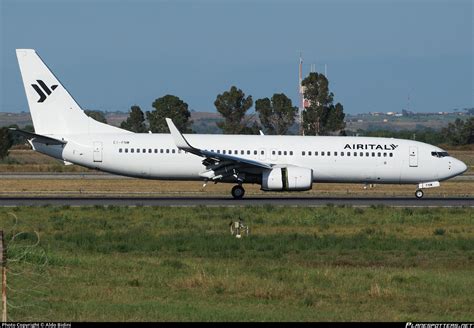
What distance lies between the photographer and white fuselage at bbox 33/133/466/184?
47375 mm

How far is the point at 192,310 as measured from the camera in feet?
58.1

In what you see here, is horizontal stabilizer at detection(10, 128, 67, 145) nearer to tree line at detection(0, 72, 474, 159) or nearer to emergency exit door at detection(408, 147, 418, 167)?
emergency exit door at detection(408, 147, 418, 167)

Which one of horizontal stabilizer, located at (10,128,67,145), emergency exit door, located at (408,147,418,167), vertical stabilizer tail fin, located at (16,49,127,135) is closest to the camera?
horizontal stabilizer, located at (10,128,67,145)

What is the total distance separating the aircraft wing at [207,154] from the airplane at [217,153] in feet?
0.43

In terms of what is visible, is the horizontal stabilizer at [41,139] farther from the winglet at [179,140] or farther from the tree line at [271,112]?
the tree line at [271,112]

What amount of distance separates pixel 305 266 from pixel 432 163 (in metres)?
26.1

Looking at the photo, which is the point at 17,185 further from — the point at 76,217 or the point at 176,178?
the point at 76,217

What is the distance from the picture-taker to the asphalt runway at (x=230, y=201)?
43.2m

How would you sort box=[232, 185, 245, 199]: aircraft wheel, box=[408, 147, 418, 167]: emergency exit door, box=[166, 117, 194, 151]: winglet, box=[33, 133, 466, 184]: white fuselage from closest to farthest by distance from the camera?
box=[166, 117, 194, 151]: winglet < box=[232, 185, 245, 199]: aircraft wheel < box=[33, 133, 466, 184]: white fuselage < box=[408, 147, 418, 167]: emergency exit door

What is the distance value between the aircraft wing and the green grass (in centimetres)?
737

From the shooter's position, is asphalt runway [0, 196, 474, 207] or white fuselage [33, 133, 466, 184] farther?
white fuselage [33, 133, 466, 184]

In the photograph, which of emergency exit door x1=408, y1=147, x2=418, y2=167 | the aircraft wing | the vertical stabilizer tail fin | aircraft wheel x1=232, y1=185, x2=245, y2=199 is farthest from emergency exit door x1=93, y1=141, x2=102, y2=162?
emergency exit door x1=408, y1=147, x2=418, y2=167

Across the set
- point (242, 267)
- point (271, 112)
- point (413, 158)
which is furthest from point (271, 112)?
point (242, 267)

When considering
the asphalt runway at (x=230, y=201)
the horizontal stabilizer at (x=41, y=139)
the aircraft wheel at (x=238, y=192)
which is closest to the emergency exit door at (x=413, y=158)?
the asphalt runway at (x=230, y=201)
